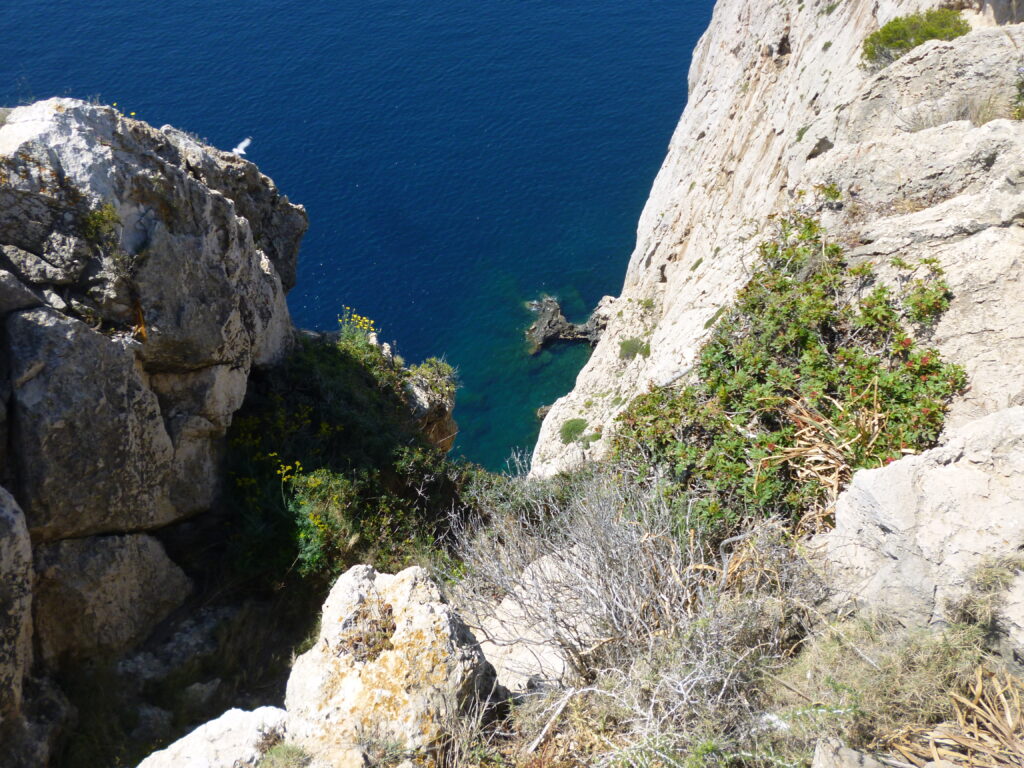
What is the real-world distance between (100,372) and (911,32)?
52.4 feet

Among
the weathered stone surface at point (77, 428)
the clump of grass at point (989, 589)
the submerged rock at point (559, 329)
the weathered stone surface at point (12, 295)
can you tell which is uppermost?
the weathered stone surface at point (12, 295)

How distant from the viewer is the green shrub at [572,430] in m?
20.5

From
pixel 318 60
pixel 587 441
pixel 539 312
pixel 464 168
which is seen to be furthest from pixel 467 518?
pixel 318 60

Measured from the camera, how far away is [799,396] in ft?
24.3

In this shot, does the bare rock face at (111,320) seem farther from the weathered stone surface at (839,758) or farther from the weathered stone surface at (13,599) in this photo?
the weathered stone surface at (839,758)

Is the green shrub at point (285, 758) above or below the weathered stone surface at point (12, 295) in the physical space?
below

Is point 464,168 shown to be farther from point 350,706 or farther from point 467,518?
point 350,706

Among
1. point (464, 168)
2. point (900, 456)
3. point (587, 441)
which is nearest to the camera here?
point (900, 456)

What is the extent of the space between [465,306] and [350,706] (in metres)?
31.9

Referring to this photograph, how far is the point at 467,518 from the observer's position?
11.8 metres

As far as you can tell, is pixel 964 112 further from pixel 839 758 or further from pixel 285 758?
pixel 285 758

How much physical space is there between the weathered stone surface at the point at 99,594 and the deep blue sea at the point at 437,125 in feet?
66.3

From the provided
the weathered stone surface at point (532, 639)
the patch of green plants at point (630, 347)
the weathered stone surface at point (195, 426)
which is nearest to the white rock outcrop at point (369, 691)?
the weathered stone surface at point (532, 639)

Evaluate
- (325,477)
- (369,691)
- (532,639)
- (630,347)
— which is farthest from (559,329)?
(369,691)
